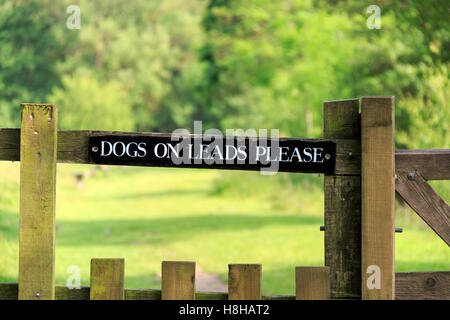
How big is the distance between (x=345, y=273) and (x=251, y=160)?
0.80 metres

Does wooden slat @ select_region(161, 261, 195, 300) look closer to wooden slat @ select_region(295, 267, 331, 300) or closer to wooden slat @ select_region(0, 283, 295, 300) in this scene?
wooden slat @ select_region(0, 283, 295, 300)

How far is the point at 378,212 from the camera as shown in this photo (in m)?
3.90

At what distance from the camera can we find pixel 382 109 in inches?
155

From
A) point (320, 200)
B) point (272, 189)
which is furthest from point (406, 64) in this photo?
point (272, 189)

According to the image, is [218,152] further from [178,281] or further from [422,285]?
[422,285]

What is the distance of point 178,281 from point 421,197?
1.42 m

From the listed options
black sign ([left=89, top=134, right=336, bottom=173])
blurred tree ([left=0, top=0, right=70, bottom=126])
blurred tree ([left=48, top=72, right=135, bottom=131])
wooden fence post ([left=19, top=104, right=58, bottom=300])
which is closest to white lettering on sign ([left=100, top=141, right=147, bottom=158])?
black sign ([left=89, top=134, right=336, bottom=173])

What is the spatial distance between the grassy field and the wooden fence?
9.45 ft

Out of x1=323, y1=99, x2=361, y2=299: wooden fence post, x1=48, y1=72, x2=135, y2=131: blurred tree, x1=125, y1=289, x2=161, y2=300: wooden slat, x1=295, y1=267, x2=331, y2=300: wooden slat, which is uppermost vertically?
x1=48, y1=72, x2=135, y2=131: blurred tree

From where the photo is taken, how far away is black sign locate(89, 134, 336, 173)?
3941 mm

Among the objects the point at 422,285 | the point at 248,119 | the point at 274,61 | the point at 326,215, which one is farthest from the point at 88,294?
the point at 248,119

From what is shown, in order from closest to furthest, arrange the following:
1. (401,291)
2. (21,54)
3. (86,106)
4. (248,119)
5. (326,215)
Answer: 1. (326,215)
2. (401,291)
3. (21,54)
4. (248,119)
5. (86,106)

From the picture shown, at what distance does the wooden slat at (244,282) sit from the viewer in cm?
388
